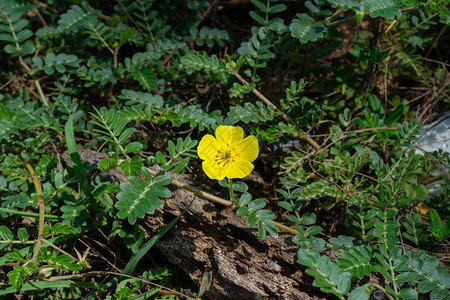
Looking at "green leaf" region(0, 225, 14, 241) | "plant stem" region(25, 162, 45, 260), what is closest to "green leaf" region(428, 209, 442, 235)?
"plant stem" region(25, 162, 45, 260)

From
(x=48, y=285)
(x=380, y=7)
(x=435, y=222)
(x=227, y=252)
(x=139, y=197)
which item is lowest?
(x=48, y=285)

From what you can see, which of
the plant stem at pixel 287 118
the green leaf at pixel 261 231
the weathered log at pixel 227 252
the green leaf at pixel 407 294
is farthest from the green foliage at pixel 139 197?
the green leaf at pixel 407 294

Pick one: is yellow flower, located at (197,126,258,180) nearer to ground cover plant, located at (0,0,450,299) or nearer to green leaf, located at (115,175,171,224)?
ground cover plant, located at (0,0,450,299)

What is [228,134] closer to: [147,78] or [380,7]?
[147,78]

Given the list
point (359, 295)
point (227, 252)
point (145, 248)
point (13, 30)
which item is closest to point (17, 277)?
point (145, 248)

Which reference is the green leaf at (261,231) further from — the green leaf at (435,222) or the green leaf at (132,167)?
the green leaf at (435,222)

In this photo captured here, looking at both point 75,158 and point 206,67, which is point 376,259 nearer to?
point 206,67
